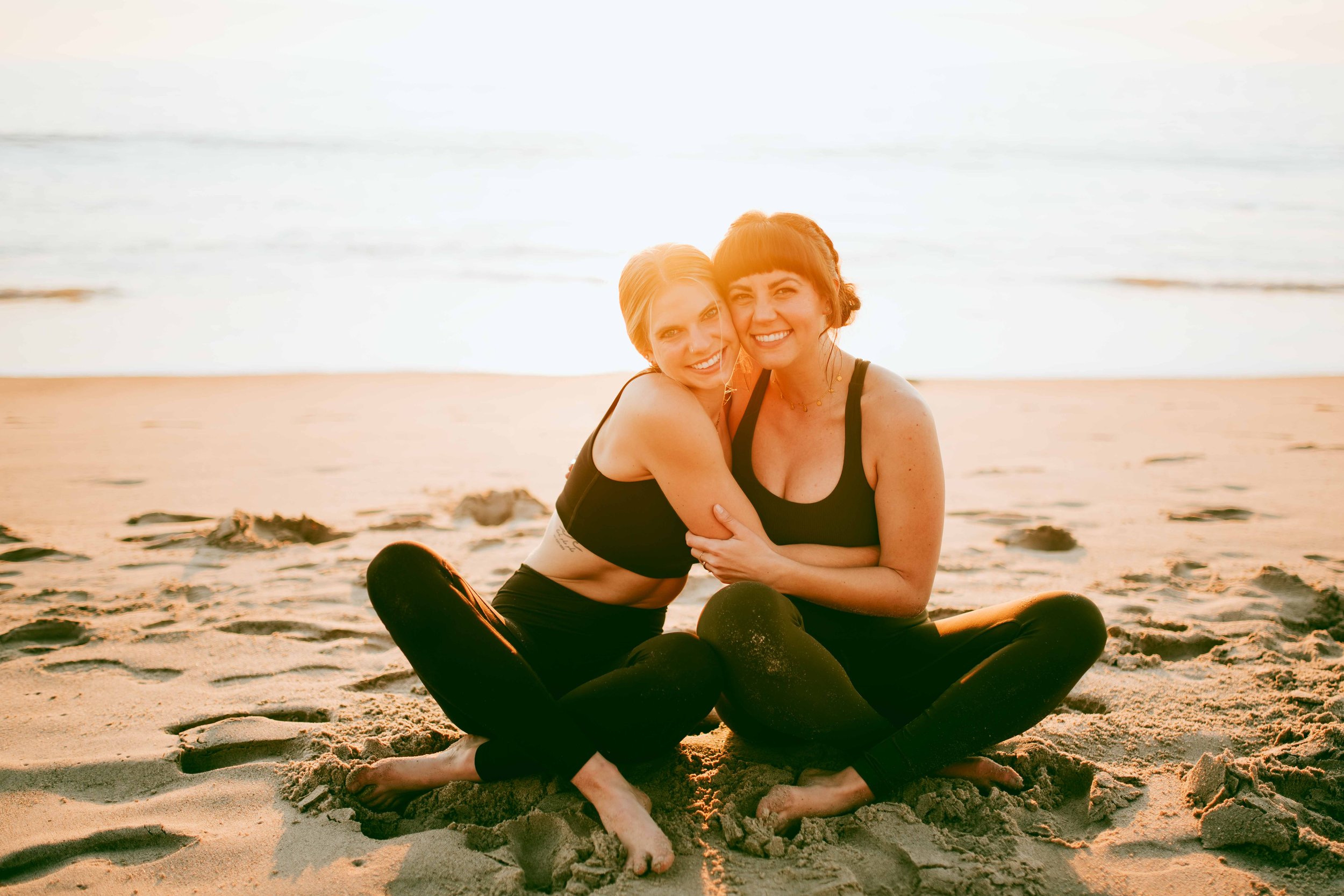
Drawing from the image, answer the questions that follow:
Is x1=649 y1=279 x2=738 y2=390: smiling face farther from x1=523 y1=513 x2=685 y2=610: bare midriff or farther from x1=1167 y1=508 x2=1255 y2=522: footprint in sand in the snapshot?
x1=1167 y1=508 x2=1255 y2=522: footprint in sand

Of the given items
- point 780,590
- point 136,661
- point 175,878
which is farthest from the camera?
point 136,661

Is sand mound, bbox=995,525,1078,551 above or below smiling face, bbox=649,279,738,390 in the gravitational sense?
below

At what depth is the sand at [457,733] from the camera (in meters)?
1.97

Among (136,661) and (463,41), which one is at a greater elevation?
(463,41)

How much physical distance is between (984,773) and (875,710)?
30cm

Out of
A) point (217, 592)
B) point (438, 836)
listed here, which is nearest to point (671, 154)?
point (217, 592)

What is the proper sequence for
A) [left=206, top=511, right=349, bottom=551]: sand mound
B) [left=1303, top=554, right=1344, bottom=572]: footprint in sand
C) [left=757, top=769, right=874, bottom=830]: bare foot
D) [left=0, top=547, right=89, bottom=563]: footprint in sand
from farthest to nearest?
1. [left=206, top=511, right=349, bottom=551]: sand mound
2. [left=0, top=547, right=89, bottom=563]: footprint in sand
3. [left=1303, top=554, right=1344, bottom=572]: footprint in sand
4. [left=757, top=769, right=874, bottom=830]: bare foot

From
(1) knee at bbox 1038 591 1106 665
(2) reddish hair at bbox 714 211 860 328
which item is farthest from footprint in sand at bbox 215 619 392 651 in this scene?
(1) knee at bbox 1038 591 1106 665

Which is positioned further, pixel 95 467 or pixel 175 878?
pixel 95 467

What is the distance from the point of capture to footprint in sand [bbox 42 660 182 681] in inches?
115

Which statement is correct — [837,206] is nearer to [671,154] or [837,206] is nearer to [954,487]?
[671,154]

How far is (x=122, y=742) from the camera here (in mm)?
2467

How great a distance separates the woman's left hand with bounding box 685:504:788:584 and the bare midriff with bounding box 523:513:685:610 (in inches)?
9.4

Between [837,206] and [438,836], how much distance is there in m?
15.3
